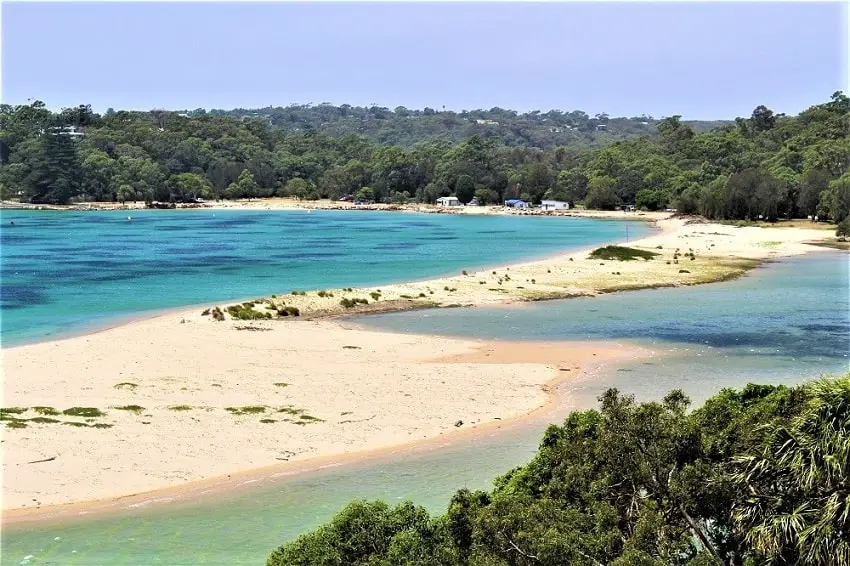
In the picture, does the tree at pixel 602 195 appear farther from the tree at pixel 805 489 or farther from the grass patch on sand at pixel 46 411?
the tree at pixel 805 489

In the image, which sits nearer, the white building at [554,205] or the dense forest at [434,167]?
the dense forest at [434,167]

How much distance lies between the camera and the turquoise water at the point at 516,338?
1423cm

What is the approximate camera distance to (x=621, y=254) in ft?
200

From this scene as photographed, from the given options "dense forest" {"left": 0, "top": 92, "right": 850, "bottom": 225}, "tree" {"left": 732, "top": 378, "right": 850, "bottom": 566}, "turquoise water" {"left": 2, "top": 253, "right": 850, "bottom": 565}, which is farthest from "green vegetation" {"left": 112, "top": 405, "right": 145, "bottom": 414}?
"dense forest" {"left": 0, "top": 92, "right": 850, "bottom": 225}

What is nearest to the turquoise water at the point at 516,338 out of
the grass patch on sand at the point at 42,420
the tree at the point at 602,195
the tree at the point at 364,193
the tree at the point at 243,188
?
the grass patch on sand at the point at 42,420

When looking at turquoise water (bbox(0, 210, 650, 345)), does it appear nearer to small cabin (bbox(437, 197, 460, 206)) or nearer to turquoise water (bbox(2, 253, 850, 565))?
turquoise water (bbox(2, 253, 850, 565))

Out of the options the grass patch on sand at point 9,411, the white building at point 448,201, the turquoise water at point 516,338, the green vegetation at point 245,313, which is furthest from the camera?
the white building at point 448,201

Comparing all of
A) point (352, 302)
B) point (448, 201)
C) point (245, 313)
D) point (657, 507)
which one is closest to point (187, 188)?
point (448, 201)

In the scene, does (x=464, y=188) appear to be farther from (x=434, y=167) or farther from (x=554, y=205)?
(x=554, y=205)

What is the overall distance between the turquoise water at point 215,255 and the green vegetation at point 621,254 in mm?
8712

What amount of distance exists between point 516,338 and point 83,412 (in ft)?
54.3

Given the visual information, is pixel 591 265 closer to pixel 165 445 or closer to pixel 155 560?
pixel 165 445

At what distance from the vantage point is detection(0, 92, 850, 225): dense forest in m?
136

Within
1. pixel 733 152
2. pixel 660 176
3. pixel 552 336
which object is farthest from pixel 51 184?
pixel 552 336
